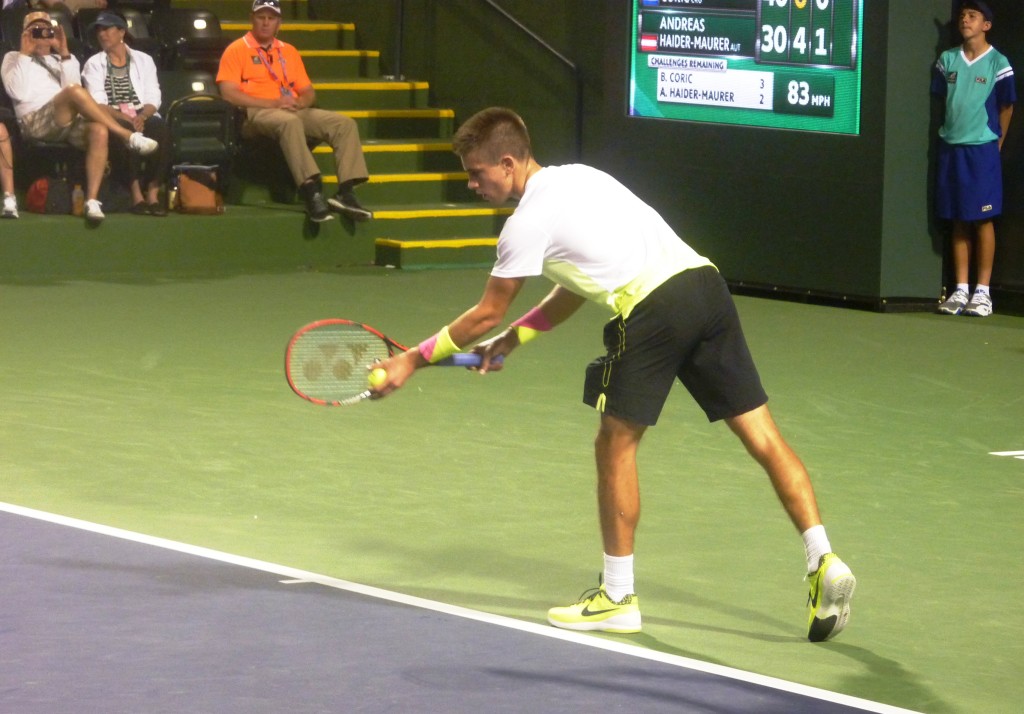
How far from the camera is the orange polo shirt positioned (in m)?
15.5

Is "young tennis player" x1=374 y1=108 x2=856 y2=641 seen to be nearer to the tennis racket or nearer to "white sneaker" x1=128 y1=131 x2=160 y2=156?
the tennis racket

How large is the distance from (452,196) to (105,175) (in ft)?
10.9

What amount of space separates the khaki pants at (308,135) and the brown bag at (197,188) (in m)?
0.57

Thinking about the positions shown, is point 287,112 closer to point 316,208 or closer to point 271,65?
point 271,65

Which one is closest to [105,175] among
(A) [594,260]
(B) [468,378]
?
(B) [468,378]

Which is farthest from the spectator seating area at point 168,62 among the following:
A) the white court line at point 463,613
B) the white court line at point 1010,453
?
the white court line at point 1010,453

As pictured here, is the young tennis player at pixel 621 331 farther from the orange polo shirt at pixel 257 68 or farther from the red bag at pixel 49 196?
the orange polo shirt at pixel 257 68

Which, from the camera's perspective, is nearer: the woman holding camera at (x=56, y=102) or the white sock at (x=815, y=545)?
the white sock at (x=815, y=545)

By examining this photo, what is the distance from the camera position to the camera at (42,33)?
14.5 meters

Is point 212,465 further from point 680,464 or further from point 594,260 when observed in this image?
point 594,260

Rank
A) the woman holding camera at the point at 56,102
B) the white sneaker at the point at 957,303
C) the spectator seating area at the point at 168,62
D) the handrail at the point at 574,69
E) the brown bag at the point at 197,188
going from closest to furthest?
1. the white sneaker at the point at 957,303
2. the woman holding camera at the point at 56,102
3. the spectator seating area at the point at 168,62
4. the brown bag at the point at 197,188
5. the handrail at the point at 574,69

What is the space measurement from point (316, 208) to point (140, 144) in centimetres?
155

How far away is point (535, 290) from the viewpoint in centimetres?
1477

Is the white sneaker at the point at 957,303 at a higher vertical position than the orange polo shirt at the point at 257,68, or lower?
lower
